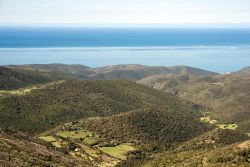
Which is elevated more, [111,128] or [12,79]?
[12,79]

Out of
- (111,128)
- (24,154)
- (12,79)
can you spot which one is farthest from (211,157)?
(12,79)

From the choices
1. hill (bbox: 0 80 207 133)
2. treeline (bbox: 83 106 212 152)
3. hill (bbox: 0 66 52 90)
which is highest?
hill (bbox: 0 66 52 90)

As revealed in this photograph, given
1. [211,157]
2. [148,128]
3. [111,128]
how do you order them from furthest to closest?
[148,128], [111,128], [211,157]

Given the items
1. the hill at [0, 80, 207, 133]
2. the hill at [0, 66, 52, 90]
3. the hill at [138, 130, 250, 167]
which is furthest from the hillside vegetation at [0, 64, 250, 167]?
the hill at [0, 66, 52, 90]

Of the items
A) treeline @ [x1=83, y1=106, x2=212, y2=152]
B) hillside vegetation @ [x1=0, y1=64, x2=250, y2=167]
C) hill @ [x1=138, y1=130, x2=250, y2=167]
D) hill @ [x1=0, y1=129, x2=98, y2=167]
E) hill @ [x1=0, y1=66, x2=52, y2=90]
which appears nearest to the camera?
hill @ [x1=0, y1=129, x2=98, y2=167]

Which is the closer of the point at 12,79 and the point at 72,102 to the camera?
the point at 72,102

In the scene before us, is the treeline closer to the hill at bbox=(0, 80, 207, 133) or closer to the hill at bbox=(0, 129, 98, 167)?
the hill at bbox=(0, 80, 207, 133)

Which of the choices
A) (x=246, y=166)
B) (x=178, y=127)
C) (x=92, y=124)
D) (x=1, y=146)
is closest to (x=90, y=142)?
(x=92, y=124)

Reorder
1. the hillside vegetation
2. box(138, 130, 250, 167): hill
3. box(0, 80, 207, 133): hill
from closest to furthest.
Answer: box(138, 130, 250, 167): hill, the hillside vegetation, box(0, 80, 207, 133): hill

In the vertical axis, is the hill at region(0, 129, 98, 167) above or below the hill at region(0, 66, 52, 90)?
below

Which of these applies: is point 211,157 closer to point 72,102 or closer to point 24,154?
point 24,154

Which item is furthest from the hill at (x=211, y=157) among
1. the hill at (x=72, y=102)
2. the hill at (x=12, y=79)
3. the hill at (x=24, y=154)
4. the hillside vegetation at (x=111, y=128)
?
the hill at (x=12, y=79)

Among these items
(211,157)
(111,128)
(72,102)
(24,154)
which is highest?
(72,102)

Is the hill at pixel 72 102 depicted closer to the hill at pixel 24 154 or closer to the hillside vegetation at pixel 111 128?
the hillside vegetation at pixel 111 128
